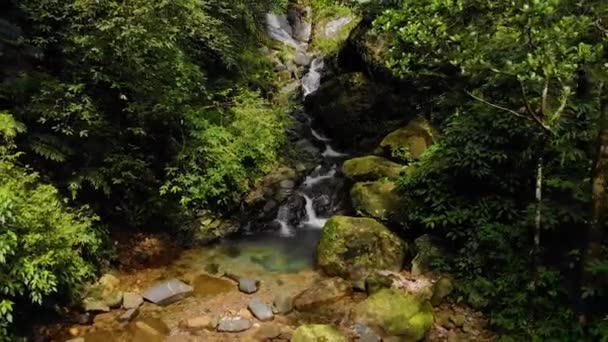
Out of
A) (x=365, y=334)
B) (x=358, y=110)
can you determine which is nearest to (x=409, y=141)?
(x=358, y=110)

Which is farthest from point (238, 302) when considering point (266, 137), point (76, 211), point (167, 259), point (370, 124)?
point (370, 124)

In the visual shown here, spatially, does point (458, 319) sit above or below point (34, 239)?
below

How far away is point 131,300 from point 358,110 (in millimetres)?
8777

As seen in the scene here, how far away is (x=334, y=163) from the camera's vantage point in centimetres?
1413

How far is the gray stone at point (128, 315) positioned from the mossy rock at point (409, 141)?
23.7 feet

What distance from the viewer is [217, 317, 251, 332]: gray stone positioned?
774 cm

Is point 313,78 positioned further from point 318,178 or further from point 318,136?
point 318,178

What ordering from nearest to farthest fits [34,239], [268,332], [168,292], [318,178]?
[34,239], [268,332], [168,292], [318,178]

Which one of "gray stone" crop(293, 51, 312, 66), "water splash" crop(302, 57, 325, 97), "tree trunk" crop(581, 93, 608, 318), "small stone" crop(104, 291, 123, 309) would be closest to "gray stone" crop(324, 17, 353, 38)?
"gray stone" crop(293, 51, 312, 66)

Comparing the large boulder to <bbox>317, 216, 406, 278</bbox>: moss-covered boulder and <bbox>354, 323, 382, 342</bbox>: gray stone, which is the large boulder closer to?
<bbox>317, 216, 406, 278</bbox>: moss-covered boulder

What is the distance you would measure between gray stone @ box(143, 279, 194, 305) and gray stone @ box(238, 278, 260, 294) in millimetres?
939

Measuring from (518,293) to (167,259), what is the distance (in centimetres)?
674

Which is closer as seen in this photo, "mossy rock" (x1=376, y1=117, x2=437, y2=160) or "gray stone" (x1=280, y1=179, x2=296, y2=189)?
"mossy rock" (x1=376, y1=117, x2=437, y2=160)

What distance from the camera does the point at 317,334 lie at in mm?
7184
